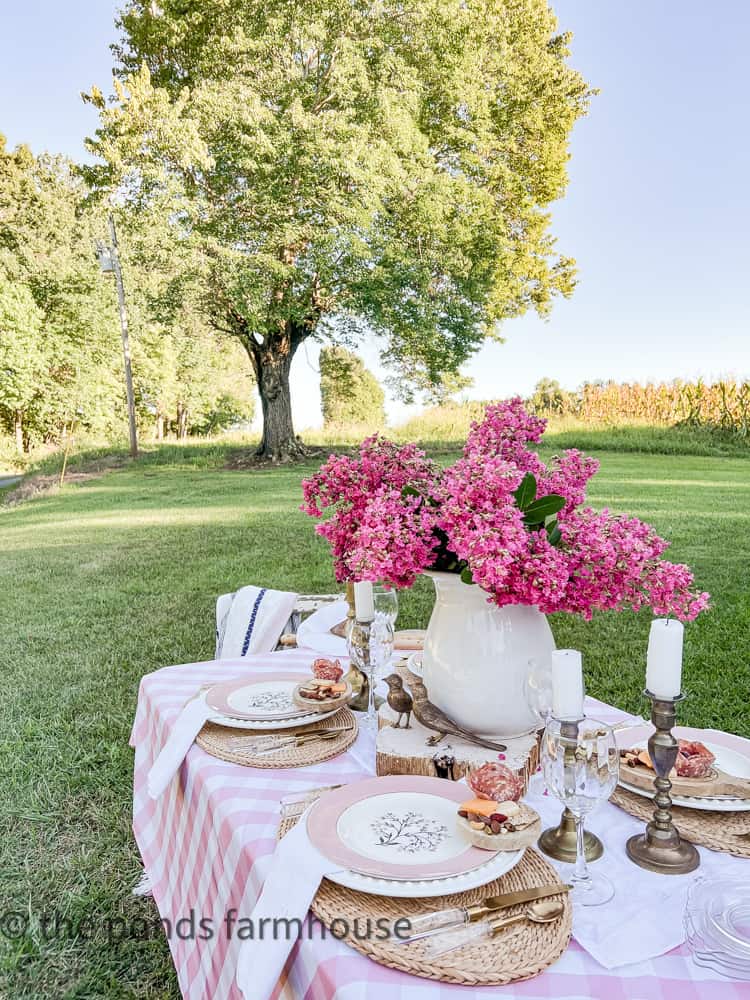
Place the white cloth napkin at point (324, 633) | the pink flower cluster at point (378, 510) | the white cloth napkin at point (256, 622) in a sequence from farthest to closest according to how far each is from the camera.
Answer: the white cloth napkin at point (256, 622) < the white cloth napkin at point (324, 633) < the pink flower cluster at point (378, 510)

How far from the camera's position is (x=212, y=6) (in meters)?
11.4

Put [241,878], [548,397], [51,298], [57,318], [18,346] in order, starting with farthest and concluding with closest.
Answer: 1. [57,318]
2. [51,298]
3. [18,346]
4. [548,397]
5. [241,878]

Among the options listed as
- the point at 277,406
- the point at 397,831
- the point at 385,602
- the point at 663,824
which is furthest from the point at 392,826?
the point at 277,406

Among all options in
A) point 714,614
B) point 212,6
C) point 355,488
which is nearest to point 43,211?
point 212,6

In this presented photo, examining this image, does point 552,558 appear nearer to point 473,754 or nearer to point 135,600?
point 473,754

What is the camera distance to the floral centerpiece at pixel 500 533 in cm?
96

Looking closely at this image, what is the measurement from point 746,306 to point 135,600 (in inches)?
469

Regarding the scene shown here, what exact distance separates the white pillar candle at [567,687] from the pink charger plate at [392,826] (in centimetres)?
18

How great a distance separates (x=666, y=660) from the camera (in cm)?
86

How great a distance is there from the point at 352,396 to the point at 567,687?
16.8 meters

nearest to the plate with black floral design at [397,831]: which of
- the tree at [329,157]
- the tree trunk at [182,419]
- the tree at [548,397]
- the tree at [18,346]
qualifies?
the tree at [329,157]

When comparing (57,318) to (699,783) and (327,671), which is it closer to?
(327,671)

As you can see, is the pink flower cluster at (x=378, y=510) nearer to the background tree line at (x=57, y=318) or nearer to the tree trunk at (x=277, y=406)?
the tree trunk at (x=277, y=406)

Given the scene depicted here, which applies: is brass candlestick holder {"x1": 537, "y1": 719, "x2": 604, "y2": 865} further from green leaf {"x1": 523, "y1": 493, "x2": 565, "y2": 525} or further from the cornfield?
the cornfield
